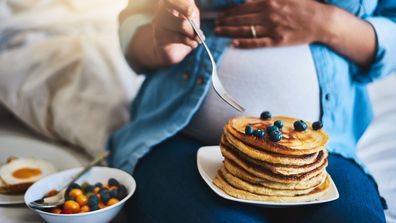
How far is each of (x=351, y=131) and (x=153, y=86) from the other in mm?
398

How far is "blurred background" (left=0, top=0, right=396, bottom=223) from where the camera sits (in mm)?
1106

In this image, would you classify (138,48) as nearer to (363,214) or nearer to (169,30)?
(169,30)

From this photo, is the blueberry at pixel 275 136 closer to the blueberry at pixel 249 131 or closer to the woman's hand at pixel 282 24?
the blueberry at pixel 249 131

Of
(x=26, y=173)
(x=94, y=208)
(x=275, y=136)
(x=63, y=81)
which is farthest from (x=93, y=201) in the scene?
(x=63, y=81)

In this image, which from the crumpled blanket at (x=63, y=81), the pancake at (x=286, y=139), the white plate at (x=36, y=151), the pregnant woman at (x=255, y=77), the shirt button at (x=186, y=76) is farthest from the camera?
the crumpled blanket at (x=63, y=81)

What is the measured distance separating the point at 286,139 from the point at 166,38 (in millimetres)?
268

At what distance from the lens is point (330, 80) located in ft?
2.70

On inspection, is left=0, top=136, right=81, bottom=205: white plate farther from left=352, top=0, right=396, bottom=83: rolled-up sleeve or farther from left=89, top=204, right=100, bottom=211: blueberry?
left=352, top=0, right=396, bottom=83: rolled-up sleeve

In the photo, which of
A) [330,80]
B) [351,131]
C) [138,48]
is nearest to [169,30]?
[138,48]

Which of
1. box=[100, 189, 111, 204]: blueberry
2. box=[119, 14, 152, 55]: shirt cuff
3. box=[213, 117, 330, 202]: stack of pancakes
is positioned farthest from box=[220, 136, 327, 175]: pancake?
box=[119, 14, 152, 55]: shirt cuff

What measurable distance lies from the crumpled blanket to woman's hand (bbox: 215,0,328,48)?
0.45m

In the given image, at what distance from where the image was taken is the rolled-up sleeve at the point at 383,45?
2.78 ft

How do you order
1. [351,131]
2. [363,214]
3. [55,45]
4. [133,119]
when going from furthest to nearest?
[55,45], [133,119], [351,131], [363,214]

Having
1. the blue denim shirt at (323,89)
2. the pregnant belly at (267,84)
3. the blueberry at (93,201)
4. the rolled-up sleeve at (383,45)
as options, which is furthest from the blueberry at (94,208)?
the rolled-up sleeve at (383,45)
